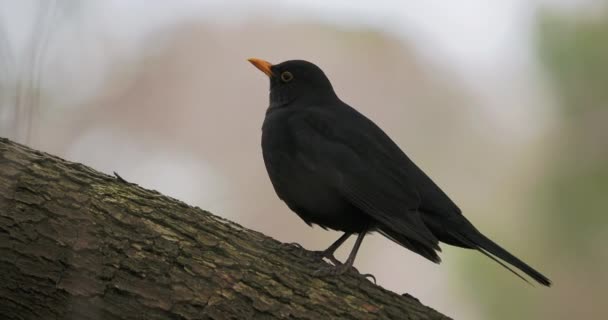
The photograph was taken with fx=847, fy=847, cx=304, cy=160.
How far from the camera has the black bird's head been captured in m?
5.66

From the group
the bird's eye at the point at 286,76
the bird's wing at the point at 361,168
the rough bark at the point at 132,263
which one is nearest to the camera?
the rough bark at the point at 132,263

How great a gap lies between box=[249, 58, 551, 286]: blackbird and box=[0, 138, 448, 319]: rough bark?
64 cm

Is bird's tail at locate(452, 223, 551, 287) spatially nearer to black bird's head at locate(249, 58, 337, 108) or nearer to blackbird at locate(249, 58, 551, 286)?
blackbird at locate(249, 58, 551, 286)

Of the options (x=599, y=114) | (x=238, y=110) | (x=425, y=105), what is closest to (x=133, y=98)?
(x=238, y=110)

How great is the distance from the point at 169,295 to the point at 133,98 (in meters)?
6.44

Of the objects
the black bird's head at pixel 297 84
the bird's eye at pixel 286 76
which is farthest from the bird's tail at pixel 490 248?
the bird's eye at pixel 286 76

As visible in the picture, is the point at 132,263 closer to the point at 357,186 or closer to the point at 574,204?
the point at 357,186

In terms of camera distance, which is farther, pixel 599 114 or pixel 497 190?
pixel 497 190

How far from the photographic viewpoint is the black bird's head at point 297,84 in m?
5.66

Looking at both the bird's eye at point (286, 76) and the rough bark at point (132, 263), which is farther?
the bird's eye at point (286, 76)

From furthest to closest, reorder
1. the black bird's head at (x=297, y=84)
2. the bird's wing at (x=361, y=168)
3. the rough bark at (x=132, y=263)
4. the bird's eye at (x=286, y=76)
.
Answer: the bird's eye at (x=286, y=76) < the black bird's head at (x=297, y=84) < the bird's wing at (x=361, y=168) < the rough bark at (x=132, y=263)

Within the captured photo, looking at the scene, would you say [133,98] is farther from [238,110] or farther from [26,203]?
[26,203]

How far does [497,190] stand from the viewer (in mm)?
9391

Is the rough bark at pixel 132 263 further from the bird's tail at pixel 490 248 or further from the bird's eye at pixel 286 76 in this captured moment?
the bird's eye at pixel 286 76
